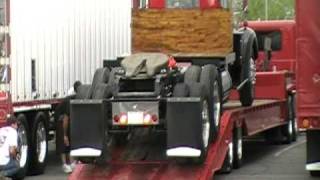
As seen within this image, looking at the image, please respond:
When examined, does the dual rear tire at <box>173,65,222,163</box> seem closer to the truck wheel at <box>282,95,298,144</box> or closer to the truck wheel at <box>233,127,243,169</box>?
the truck wheel at <box>233,127,243,169</box>

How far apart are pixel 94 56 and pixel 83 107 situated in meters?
5.57

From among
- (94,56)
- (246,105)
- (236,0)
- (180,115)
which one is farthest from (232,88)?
(180,115)

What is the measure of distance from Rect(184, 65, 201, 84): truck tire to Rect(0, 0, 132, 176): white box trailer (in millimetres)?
3075

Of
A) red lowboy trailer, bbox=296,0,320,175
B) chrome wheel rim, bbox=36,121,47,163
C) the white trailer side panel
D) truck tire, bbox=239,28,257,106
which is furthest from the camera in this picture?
truck tire, bbox=239,28,257,106

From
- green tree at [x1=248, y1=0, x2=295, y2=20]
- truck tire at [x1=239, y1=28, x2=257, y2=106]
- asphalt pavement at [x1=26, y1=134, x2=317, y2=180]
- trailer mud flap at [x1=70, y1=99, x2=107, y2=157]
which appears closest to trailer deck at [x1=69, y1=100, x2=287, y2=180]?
trailer mud flap at [x1=70, y1=99, x2=107, y2=157]

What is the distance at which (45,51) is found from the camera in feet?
51.9

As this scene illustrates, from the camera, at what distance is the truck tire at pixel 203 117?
474 inches

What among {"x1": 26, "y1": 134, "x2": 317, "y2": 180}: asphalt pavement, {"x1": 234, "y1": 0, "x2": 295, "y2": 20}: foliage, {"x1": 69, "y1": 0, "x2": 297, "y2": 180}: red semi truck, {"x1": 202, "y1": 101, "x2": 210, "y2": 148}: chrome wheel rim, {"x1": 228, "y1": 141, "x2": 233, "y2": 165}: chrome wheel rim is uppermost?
{"x1": 234, "y1": 0, "x2": 295, "y2": 20}: foliage

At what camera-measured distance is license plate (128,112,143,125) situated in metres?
12.1

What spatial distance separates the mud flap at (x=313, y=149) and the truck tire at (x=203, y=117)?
1.55 metres

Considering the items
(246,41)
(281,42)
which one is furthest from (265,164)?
(281,42)

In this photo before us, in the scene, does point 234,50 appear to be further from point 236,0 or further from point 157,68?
point 157,68

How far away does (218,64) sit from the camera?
14477mm

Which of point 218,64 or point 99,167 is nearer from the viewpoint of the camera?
point 99,167
